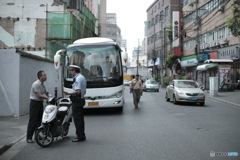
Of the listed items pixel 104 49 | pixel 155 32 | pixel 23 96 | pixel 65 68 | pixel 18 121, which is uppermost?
pixel 155 32

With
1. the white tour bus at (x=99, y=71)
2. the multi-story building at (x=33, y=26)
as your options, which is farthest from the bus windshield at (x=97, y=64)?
the multi-story building at (x=33, y=26)

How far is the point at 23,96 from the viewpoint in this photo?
13.4 m

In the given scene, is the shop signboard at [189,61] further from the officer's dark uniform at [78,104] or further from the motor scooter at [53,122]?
the officer's dark uniform at [78,104]

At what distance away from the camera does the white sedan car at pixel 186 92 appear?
17.7 metres

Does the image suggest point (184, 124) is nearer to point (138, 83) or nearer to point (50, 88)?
point (138, 83)

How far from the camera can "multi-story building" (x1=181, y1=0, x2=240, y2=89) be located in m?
32.2

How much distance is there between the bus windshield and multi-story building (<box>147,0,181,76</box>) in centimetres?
4310

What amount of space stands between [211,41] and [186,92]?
23182 mm

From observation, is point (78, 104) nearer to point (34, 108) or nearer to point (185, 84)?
point (34, 108)

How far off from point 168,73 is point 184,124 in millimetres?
53438

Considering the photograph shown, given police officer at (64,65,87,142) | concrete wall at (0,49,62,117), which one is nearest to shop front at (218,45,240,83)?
concrete wall at (0,49,62,117)

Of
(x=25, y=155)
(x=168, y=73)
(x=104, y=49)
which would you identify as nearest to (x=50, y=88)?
(x=104, y=49)

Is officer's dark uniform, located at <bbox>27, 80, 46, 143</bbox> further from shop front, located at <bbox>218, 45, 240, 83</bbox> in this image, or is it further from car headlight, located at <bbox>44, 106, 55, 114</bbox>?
shop front, located at <bbox>218, 45, 240, 83</bbox>

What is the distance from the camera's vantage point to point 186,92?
700 inches
